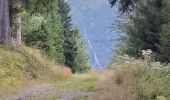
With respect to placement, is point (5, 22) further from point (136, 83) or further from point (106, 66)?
point (136, 83)

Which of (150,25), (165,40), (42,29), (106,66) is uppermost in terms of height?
(150,25)

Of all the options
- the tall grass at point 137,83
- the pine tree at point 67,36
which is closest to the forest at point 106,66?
the tall grass at point 137,83

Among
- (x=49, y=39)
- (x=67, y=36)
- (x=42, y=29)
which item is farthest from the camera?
(x=67, y=36)

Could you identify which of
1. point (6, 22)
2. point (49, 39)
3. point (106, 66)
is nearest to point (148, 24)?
point (106, 66)

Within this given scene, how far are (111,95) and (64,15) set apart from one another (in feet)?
181

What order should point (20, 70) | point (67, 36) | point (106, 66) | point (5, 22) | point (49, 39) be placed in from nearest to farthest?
point (106, 66) < point (20, 70) < point (5, 22) < point (49, 39) < point (67, 36)

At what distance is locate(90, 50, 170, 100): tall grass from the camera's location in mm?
10117

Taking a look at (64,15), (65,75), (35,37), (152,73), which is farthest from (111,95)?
(64,15)

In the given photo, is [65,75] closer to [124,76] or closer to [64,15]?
[124,76]

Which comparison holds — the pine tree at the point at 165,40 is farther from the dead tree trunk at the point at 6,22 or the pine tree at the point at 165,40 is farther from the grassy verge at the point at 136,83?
the grassy verge at the point at 136,83

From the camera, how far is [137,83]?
10.7 meters

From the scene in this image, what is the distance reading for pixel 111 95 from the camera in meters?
10.4

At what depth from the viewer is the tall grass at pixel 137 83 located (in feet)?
33.2

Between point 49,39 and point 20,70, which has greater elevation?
point 49,39
